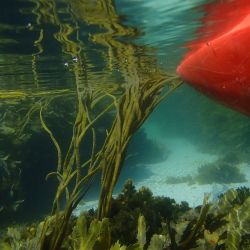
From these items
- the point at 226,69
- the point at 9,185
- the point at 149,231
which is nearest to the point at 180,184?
the point at 9,185

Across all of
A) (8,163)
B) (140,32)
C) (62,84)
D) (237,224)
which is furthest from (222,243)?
(62,84)

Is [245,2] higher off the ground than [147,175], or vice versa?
[245,2]

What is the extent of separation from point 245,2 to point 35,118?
16.4 metres

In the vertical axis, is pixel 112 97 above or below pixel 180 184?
above

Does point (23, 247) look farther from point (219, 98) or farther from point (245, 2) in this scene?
point (245, 2)

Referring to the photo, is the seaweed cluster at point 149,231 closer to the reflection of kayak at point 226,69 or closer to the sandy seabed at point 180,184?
the reflection of kayak at point 226,69

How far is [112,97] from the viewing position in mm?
6227

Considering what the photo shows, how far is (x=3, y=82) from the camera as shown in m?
15.7

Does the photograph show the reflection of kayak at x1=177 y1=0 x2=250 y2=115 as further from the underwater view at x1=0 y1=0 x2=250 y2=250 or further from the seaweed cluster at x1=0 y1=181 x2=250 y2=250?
the seaweed cluster at x1=0 y1=181 x2=250 y2=250

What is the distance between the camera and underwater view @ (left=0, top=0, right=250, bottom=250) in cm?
451

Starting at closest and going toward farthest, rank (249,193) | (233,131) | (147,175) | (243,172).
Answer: (249,193) < (243,172) < (147,175) < (233,131)

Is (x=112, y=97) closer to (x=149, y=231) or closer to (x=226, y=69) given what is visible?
(x=149, y=231)

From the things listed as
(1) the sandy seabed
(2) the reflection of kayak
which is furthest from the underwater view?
(1) the sandy seabed

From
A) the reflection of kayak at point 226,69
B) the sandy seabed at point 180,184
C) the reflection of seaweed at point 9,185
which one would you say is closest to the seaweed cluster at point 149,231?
the reflection of kayak at point 226,69
